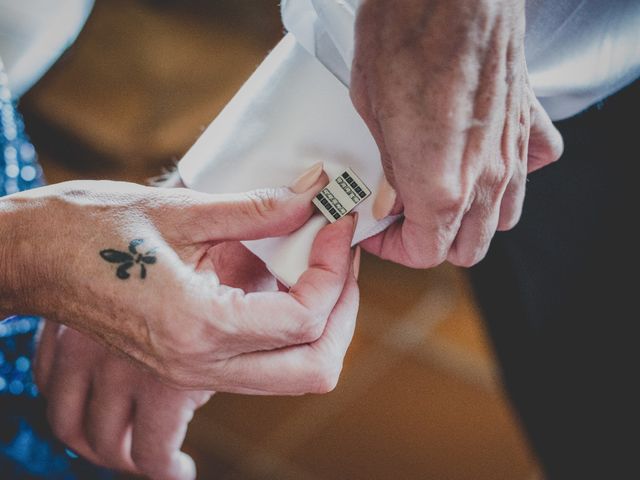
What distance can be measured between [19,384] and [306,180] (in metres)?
0.56

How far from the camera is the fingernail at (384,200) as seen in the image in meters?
0.58

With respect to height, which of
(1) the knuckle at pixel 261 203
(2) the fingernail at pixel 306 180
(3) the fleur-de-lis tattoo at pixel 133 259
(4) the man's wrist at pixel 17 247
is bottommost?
(2) the fingernail at pixel 306 180

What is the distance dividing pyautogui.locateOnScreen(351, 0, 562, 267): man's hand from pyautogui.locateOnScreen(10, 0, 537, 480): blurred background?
882 mm

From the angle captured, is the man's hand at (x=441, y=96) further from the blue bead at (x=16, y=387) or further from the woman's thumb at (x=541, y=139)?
the blue bead at (x=16, y=387)

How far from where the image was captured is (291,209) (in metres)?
0.56

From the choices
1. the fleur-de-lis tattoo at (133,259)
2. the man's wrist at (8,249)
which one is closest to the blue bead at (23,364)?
the man's wrist at (8,249)

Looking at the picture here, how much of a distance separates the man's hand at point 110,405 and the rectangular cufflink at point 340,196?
0.36 metres

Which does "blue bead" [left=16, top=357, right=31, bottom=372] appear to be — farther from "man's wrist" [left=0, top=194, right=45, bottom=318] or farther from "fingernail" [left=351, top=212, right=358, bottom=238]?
"fingernail" [left=351, top=212, right=358, bottom=238]

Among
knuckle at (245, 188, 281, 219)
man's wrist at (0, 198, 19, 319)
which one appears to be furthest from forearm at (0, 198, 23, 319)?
knuckle at (245, 188, 281, 219)

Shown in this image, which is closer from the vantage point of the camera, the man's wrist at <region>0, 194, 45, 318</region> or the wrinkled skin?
the man's wrist at <region>0, 194, 45, 318</region>

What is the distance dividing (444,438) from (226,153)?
0.97 metres

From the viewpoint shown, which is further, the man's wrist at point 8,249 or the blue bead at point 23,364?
the blue bead at point 23,364

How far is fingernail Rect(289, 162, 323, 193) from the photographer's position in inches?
22.9

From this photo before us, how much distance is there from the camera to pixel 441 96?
1.49 feet
